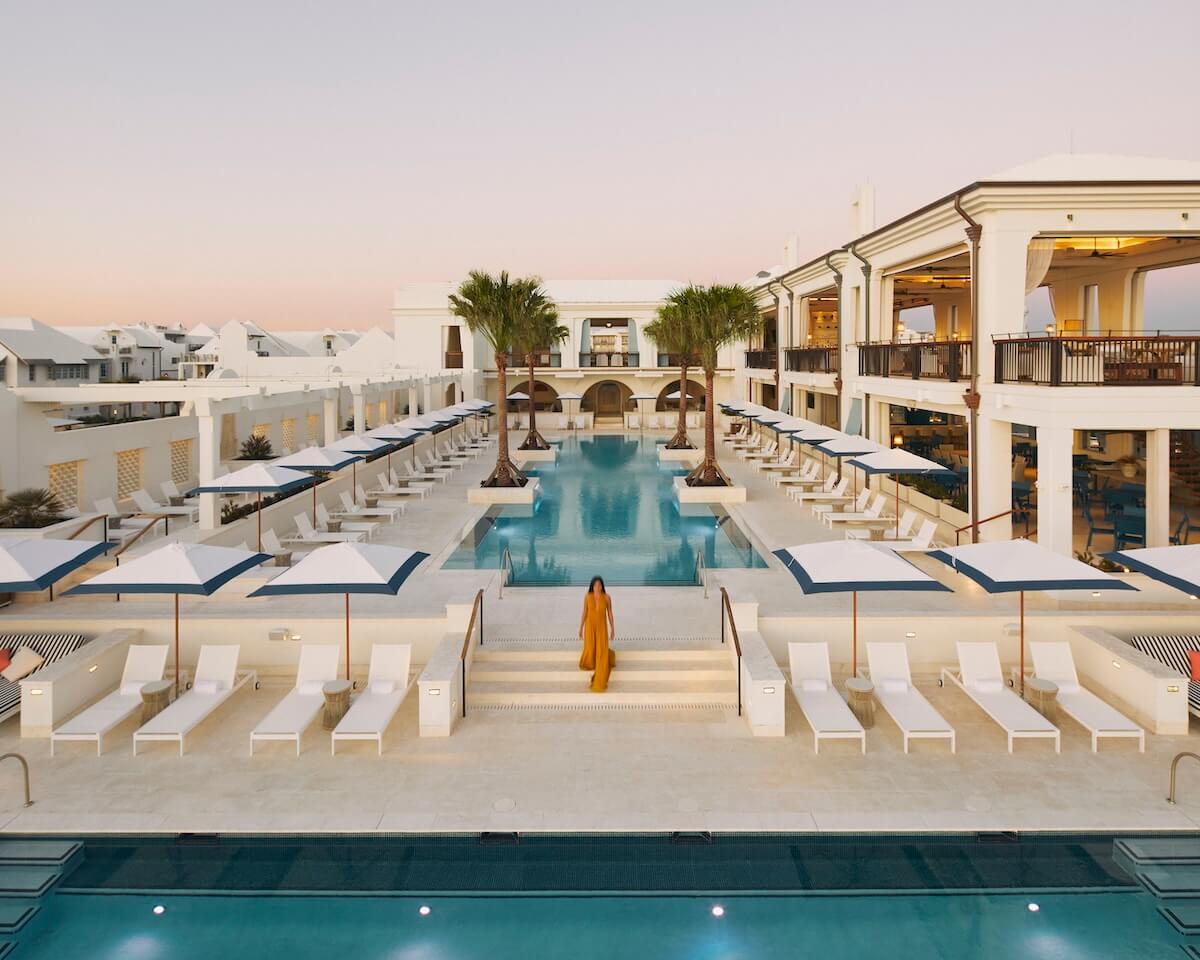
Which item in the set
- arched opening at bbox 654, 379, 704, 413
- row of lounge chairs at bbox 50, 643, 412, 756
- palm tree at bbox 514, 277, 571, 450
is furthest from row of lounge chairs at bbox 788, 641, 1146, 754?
arched opening at bbox 654, 379, 704, 413

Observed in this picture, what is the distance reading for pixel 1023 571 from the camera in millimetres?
9867

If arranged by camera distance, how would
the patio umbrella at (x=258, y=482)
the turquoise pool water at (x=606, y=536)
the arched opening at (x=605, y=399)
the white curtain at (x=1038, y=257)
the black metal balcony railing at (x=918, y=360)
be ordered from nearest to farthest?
the patio umbrella at (x=258, y=482) → the turquoise pool water at (x=606, y=536) → the white curtain at (x=1038, y=257) → the black metal balcony railing at (x=918, y=360) → the arched opening at (x=605, y=399)

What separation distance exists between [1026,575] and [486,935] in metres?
7.20

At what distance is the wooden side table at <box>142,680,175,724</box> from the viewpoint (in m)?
9.50

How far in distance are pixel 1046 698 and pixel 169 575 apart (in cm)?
1030

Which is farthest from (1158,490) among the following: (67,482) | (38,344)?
(38,344)

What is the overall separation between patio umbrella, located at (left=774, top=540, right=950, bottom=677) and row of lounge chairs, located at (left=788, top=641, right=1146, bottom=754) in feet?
1.74

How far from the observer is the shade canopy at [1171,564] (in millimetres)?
9570

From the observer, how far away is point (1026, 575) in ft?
32.2

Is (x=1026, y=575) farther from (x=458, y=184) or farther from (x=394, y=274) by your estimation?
(x=394, y=274)

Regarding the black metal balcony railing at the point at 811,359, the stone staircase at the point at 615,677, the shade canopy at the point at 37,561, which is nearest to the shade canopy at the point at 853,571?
the stone staircase at the point at 615,677

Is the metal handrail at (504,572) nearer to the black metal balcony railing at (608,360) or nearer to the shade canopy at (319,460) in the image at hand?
the shade canopy at (319,460)

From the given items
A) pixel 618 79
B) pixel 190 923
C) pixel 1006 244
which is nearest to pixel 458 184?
pixel 618 79

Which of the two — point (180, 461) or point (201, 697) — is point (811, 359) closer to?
point (180, 461)
